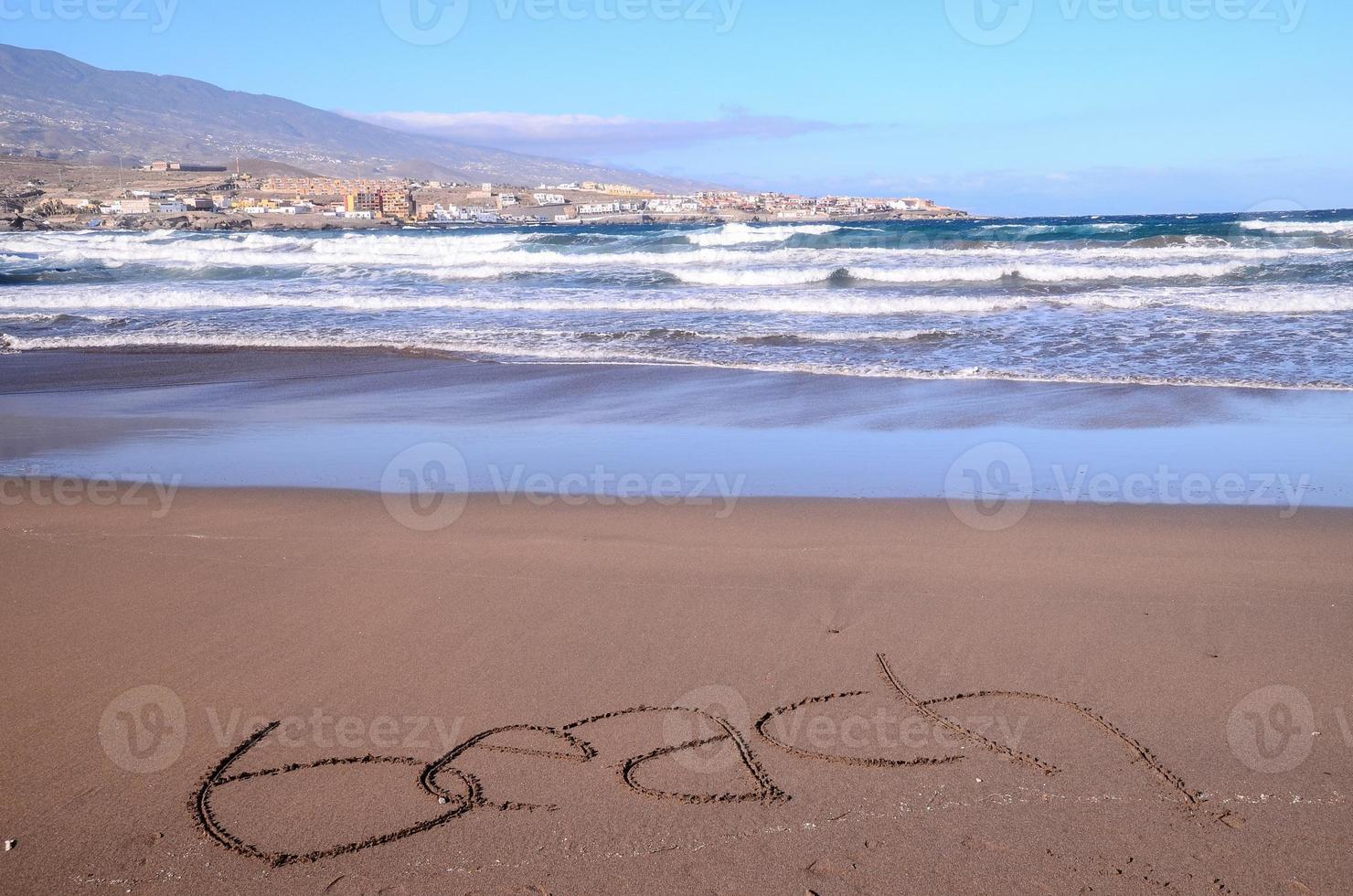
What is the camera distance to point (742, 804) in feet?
9.45

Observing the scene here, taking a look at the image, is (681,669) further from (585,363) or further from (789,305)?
(789,305)

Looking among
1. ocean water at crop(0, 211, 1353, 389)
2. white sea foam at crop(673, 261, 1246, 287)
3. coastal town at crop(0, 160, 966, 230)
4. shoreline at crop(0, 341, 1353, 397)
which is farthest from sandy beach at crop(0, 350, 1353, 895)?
coastal town at crop(0, 160, 966, 230)

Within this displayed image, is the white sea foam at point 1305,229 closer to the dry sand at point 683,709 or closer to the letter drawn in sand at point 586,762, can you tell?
the dry sand at point 683,709

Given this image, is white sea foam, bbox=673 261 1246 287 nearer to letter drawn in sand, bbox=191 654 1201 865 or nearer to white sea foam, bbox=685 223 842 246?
→ white sea foam, bbox=685 223 842 246

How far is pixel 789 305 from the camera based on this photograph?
703 inches

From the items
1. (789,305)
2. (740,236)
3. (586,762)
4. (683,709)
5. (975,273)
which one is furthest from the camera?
(740,236)

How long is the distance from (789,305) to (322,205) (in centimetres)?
7820

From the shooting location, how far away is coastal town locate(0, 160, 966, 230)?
228ft

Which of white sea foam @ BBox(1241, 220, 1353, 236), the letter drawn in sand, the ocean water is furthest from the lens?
white sea foam @ BBox(1241, 220, 1353, 236)

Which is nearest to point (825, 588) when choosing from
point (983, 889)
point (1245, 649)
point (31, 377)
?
point (1245, 649)

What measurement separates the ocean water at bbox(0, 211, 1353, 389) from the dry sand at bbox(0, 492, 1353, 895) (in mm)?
6604

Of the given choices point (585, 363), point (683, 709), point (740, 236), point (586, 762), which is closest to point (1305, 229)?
point (740, 236)

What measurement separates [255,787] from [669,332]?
11859 millimetres

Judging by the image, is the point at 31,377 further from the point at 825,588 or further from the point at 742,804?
the point at 742,804
